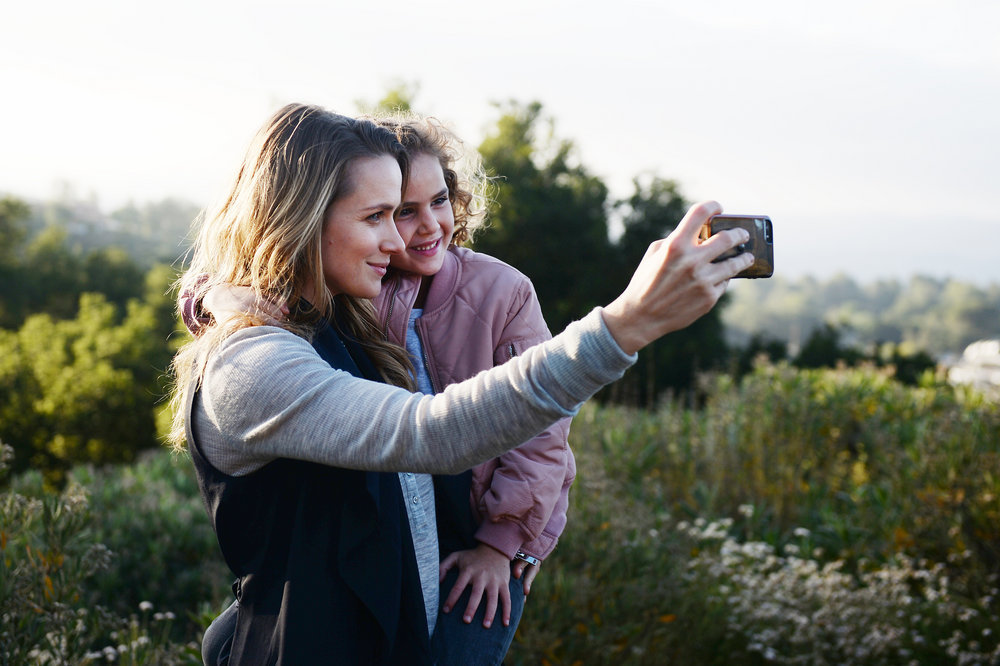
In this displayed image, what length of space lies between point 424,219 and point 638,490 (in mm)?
4666

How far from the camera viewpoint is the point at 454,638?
170 centimetres

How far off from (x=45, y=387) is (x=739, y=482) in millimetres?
15237

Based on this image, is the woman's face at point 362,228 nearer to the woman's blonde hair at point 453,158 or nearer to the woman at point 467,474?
the woman at point 467,474

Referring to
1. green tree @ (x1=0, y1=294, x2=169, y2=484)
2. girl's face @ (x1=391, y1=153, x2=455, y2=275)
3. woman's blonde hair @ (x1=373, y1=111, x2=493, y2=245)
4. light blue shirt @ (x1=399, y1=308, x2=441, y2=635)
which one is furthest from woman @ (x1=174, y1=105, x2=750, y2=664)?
green tree @ (x1=0, y1=294, x2=169, y2=484)

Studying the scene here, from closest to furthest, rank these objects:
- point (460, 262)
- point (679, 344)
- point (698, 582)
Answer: point (460, 262), point (698, 582), point (679, 344)

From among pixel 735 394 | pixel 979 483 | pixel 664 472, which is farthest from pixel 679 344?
pixel 979 483

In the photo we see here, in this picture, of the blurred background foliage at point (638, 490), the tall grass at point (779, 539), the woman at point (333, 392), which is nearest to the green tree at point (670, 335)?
the blurred background foliage at point (638, 490)

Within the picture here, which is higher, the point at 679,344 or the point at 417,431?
the point at 417,431

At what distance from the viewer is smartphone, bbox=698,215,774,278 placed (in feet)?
3.76

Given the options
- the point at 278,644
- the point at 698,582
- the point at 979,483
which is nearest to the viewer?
the point at 278,644

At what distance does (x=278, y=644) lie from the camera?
1.41 metres

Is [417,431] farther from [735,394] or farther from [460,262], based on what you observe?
[735,394]

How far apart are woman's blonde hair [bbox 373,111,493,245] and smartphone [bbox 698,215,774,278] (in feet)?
3.40

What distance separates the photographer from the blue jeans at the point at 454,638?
1.69 m
